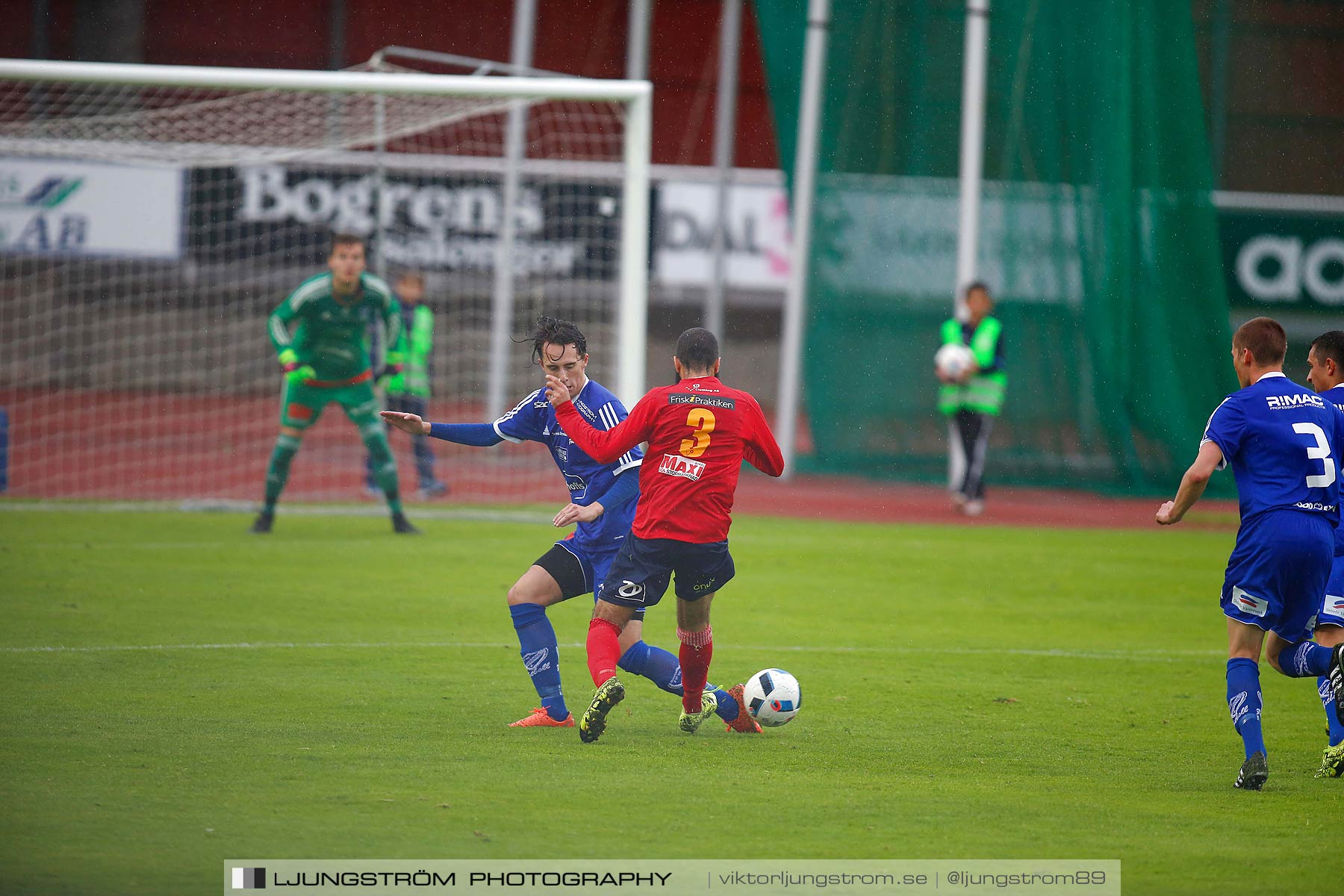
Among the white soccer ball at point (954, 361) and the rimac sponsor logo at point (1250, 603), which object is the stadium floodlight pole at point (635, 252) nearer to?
the white soccer ball at point (954, 361)

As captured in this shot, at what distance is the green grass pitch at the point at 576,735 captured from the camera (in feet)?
14.7

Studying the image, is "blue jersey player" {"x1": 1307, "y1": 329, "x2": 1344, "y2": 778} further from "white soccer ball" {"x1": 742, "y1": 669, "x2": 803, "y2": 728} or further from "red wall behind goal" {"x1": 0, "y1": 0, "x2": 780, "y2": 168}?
"red wall behind goal" {"x1": 0, "y1": 0, "x2": 780, "y2": 168}

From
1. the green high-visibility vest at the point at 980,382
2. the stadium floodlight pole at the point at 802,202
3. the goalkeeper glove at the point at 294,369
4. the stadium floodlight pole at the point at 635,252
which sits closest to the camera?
the goalkeeper glove at the point at 294,369

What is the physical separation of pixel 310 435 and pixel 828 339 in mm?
6212

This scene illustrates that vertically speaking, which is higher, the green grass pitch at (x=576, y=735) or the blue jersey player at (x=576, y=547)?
the blue jersey player at (x=576, y=547)

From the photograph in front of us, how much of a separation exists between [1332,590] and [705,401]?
2646 millimetres

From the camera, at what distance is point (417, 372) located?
14617 mm

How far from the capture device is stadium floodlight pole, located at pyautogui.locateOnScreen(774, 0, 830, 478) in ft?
54.9

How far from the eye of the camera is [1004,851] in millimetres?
4477

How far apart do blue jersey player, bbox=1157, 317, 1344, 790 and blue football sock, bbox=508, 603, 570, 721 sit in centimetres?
245

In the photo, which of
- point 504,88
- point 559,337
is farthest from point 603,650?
point 504,88

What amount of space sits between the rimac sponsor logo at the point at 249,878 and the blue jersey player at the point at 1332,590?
3.94 metres

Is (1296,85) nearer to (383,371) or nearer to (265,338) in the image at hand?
(383,371)

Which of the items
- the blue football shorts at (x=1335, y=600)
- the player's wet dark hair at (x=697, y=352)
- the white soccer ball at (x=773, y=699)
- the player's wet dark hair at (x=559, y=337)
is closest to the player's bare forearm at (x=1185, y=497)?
the blue football shorts at (x=1335, y=600)
